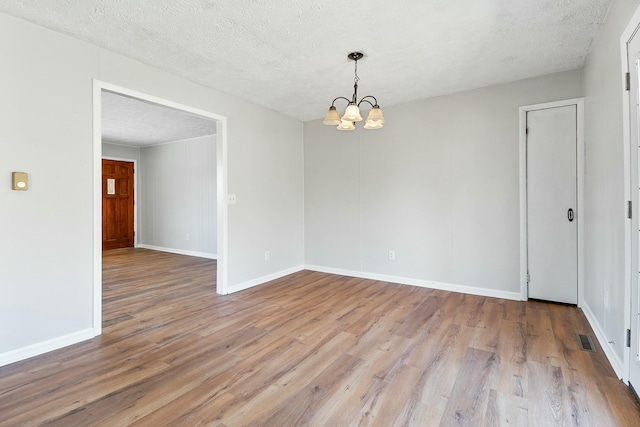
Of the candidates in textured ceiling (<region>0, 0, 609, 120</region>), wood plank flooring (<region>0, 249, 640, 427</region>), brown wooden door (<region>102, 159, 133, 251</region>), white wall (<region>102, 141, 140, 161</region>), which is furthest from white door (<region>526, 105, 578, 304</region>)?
brown wooden door (<region>102, 159, 133, 251</region>)

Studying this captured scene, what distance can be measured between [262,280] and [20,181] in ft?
9.34

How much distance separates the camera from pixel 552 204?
339 centimetres

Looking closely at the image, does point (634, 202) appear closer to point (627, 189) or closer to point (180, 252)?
point (627, 189)

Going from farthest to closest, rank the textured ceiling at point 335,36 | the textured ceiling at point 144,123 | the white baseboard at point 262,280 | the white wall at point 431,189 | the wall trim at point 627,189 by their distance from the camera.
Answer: the textured ceiling at point 144,123 < the white baseboard at point 262,280 < the white wall at point 431,189 < the textured ceiling at point 335,36 < the wall trim at point 627,189

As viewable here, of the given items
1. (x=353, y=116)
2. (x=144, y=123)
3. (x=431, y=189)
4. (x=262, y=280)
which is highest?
→ (x=144, y=123)

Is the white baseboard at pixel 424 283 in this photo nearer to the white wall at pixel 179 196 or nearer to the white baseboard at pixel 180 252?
the white baseboard at pixel 180 252

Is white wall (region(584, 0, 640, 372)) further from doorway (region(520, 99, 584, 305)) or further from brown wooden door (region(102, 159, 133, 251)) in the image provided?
brown wooden door (region(102, 159, 133, 251))

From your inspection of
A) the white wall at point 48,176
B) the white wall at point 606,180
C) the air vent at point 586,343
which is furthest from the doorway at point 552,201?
the white wall at point 48,176

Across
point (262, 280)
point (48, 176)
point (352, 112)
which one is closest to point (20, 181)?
point (48, 176)

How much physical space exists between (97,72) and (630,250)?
4124 millimetres

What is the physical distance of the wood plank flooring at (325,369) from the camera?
1.67 m

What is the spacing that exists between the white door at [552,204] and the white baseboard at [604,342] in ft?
1.21

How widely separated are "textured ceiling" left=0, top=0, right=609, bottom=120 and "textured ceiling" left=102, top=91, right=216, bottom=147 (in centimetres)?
121

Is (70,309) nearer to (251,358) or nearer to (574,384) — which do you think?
(251,358)
